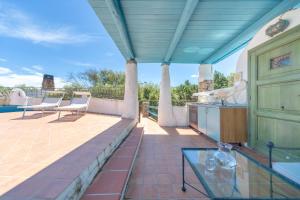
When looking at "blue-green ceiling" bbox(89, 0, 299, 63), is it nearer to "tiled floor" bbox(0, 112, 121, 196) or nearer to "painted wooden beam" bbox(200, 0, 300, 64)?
"painted wooden beam" bbox(200, 0, 300, 64)

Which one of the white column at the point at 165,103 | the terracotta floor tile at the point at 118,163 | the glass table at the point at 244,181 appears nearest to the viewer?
the glass table at the point at 244,181

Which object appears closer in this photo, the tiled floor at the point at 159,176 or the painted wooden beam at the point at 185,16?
the tiled floor at the point at 159,176

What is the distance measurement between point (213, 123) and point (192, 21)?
2.55 m

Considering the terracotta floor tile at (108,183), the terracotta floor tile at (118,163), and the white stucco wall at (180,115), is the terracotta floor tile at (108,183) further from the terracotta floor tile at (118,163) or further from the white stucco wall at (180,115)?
the white stucco wall at (180,115)

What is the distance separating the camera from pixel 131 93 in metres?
7.70

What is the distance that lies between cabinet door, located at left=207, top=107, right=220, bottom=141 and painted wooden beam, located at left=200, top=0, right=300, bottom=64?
2.00m

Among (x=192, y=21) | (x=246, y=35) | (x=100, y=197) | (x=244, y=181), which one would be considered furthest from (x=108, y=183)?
(x=246, y=35)

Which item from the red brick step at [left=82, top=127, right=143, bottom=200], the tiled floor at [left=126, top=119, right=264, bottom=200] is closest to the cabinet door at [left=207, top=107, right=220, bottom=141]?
the tiled floor at [left=126, top=119, right=264, bottom=200]

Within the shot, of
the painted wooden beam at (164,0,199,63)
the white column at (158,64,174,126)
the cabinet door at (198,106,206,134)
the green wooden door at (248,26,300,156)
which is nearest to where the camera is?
the green wooden door at (248,26,300,156)

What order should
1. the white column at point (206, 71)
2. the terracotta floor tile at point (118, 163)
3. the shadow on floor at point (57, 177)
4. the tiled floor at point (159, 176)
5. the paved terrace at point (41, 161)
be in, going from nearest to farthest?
1. the shadow on floor at point (57, 177)
2. the paved terrace at point (41, 161)
3. the tiled floor at point (159, 176)
4. the terracotta floor tile at point (118, 163)
5. the white column at point (206, 71)

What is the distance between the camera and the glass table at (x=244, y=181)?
134cm

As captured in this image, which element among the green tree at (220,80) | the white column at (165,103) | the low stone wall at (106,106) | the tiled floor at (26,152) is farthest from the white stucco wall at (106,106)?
the green tree at (220,80)

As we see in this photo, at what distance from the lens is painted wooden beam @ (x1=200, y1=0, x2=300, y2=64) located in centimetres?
339

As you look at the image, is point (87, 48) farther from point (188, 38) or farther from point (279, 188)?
point (279, 188)
